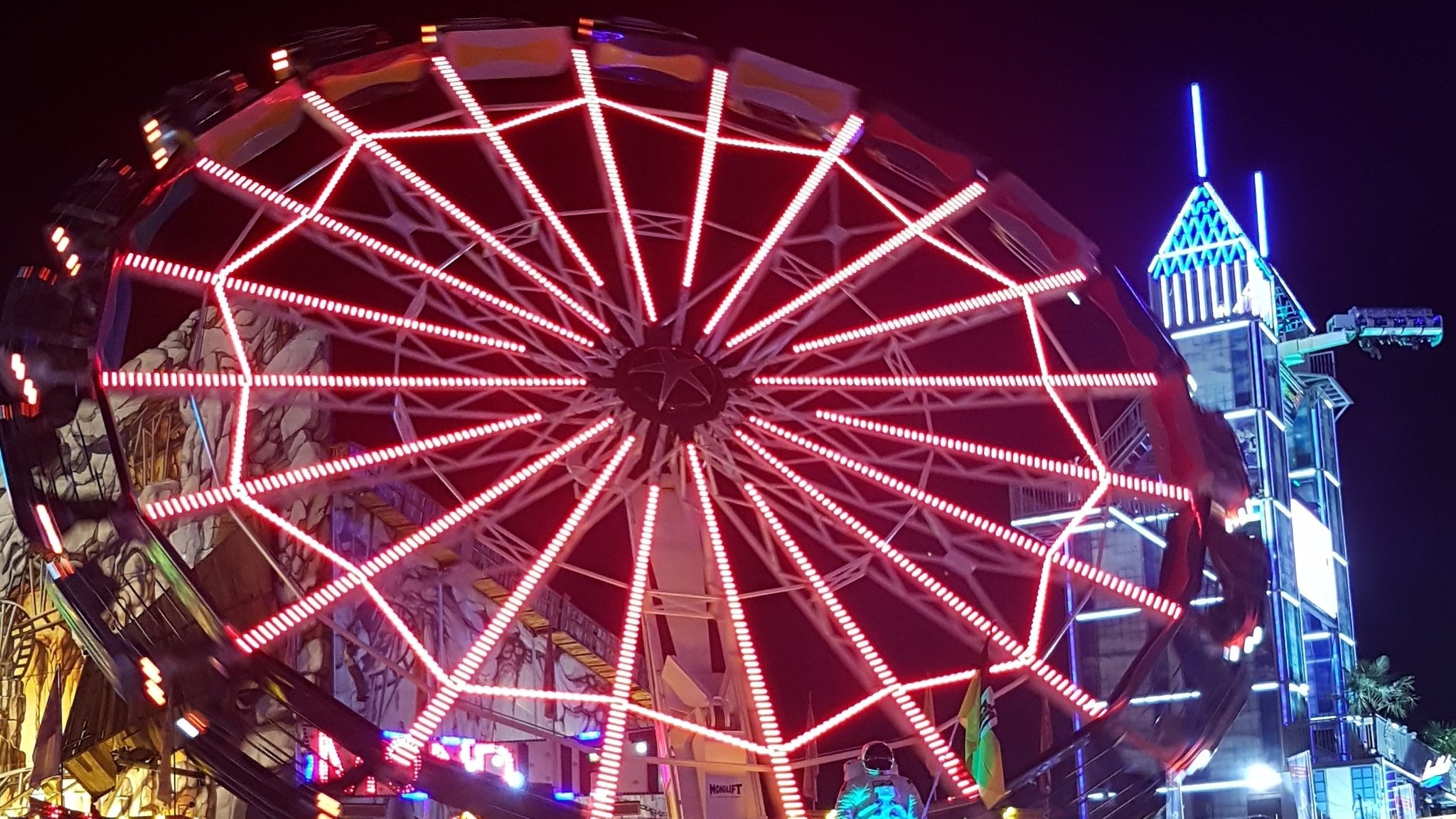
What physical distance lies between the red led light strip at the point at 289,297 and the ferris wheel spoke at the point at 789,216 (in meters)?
2.33

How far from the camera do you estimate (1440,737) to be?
49094 millimetres

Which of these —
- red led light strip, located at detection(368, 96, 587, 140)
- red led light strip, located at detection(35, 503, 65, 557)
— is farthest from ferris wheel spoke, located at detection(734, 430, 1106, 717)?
red led light strip, located at detection(35, 503, 65, 557)

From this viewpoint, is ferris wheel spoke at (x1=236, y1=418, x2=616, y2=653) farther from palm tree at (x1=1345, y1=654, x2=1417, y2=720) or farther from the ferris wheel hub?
palm tree at (x1=1345, y1=654, x2=1417, y2=720)

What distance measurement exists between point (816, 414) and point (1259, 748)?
25.1 meters

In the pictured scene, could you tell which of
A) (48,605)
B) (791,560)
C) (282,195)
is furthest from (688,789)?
(48,605)

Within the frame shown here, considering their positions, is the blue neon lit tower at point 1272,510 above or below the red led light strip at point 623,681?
above

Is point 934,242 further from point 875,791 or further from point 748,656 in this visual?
point 875,791

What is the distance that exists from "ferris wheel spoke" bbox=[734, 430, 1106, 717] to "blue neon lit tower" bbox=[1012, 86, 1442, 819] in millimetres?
19450

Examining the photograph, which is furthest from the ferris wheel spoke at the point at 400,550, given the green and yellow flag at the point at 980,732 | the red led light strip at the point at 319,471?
the green and yellow flag at the point at 980,732

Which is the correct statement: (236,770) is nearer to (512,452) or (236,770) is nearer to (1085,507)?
(512,452)

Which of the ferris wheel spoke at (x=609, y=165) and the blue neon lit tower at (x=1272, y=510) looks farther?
the blue neon lit tower at (x=1272, y=510)

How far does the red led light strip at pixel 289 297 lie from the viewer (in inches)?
614

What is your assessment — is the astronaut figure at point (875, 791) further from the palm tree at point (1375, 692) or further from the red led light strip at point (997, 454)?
the palm tree at point (1375, 692)

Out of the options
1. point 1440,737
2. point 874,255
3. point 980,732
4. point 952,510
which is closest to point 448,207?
point 874,255
